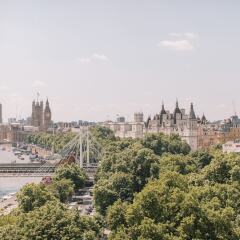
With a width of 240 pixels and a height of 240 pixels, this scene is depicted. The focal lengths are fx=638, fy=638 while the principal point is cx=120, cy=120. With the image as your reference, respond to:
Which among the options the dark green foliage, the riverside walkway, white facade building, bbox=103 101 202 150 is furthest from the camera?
white facade building, bbox=103 101 202 150

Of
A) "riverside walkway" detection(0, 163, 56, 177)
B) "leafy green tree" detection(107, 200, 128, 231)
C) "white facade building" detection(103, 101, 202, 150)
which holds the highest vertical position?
"white facade building" detection(103, 101, 202, 150)

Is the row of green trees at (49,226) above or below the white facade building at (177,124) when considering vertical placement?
below

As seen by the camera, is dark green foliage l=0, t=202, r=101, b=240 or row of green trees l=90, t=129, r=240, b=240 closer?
dark green foliage l=0, t=202, r=101, b=240

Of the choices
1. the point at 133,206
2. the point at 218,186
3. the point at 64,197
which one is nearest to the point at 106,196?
the point at 64,197

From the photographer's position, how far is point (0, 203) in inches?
2938

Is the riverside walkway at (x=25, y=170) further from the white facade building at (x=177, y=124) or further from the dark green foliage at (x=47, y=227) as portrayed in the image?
the dark green foliage at (x=47, y=227)

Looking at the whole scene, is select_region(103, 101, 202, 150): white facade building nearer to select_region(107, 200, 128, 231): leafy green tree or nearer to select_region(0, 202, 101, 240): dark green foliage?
select_region(107, 200, 128, 231): leafy green tree

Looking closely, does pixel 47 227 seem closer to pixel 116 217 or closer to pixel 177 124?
pixel 116 217

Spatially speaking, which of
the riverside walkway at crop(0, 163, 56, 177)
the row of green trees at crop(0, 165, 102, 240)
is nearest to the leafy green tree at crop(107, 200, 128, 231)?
the row of green trees at crop(0, 165, 102, 240)

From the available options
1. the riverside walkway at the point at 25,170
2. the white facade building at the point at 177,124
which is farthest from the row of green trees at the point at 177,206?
the white facade building at the point at 177,124

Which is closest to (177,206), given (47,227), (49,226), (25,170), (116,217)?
(116,217)

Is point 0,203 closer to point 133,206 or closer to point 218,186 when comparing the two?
point 218,186

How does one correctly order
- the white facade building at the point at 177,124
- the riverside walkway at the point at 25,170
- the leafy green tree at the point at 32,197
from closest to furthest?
the leafy green tree at the point at 32,197
the riverside walkway at the point at 25,170
the white facade building at the point at 177,124

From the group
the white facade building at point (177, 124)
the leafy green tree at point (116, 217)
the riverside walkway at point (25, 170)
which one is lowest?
the leafy green tree at point (116, 217)
